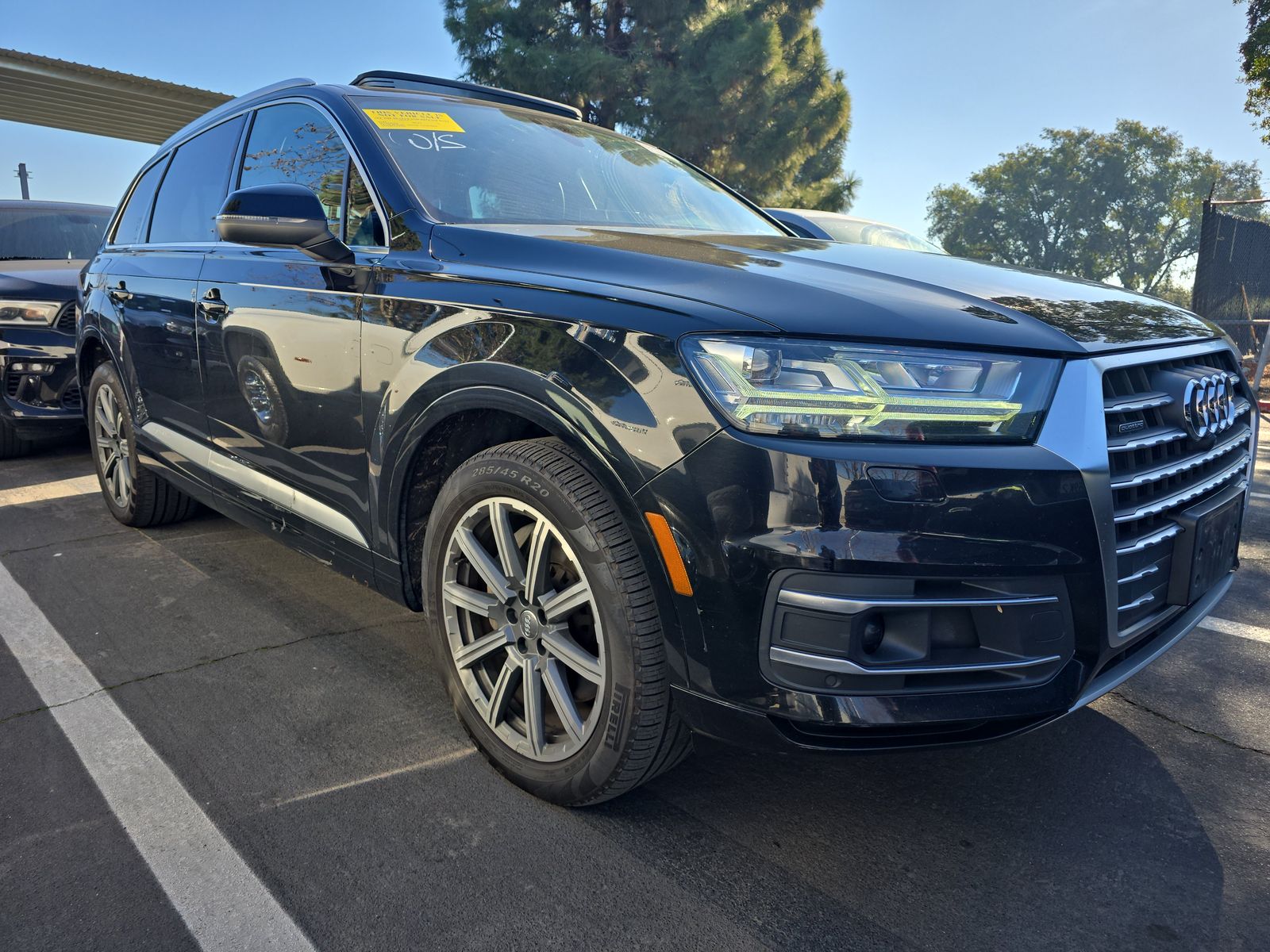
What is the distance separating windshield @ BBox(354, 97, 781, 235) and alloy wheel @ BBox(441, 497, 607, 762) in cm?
87

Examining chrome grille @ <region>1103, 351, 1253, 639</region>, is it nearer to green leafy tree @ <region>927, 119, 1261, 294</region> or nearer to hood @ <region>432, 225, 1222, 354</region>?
hood @ <region>432, 225, 1222, 354</region>

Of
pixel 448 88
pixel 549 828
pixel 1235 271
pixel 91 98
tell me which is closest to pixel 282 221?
pixel 448 88

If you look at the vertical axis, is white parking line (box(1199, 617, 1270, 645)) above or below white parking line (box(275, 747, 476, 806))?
above

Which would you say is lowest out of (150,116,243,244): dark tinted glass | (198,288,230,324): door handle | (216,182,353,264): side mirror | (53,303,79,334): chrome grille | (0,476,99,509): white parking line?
(0,476,99,509): white parking line

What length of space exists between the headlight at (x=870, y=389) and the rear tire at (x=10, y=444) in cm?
595

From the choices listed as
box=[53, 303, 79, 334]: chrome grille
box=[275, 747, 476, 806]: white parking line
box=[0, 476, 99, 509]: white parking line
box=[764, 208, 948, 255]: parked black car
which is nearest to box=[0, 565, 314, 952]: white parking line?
box=[275, 747, 476, 806]: white parking line

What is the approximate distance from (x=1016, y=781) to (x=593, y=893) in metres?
1.09

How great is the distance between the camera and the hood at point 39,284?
5664 millimetres

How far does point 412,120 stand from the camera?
9.03 feet

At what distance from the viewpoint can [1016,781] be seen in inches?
87.7

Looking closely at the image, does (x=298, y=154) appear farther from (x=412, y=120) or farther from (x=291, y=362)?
(x=291, y=362)

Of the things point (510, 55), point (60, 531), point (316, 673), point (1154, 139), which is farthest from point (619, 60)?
point (1154, 139)

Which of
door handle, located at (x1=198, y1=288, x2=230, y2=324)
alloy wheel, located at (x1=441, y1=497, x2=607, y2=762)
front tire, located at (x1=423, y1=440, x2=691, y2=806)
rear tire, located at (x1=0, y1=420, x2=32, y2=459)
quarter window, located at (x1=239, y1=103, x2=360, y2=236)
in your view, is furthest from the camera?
rear tire, located at (x1=0, y1=420, x2=32, y2=459)

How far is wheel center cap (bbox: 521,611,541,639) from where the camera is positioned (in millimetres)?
2068
